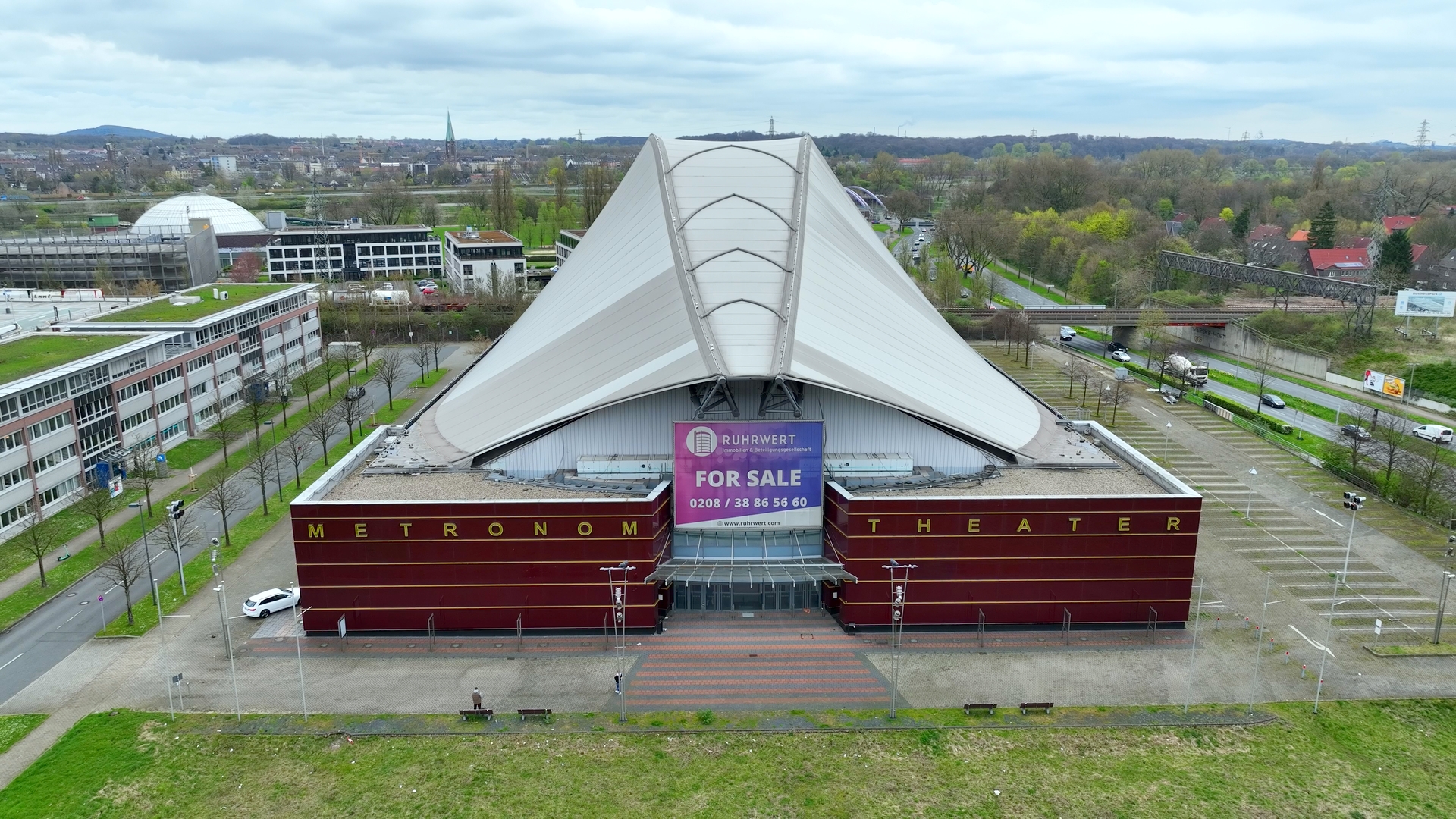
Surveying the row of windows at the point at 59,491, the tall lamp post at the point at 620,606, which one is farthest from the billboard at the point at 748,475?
the row of windows at the point at 59,491

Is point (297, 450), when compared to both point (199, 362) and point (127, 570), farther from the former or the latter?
point (127, 570)

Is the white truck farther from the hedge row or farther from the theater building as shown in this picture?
the theater building

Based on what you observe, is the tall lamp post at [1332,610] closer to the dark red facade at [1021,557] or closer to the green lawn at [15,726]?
the dark red facade at [1021,557]

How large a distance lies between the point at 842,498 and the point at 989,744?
9.72 metres

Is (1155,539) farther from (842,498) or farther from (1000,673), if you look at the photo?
(842,498)

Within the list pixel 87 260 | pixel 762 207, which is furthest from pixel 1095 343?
pixel 87 260

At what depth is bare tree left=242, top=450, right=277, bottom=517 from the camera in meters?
44.9

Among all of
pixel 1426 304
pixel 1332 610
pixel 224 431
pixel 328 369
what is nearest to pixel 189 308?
pixel 328 369

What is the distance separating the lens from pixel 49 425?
43781mm

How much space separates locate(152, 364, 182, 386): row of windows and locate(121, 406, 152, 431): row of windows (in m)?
1.63

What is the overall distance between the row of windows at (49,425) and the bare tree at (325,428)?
38.0ft

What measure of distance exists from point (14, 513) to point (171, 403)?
1480 cm

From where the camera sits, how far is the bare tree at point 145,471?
44156 mm

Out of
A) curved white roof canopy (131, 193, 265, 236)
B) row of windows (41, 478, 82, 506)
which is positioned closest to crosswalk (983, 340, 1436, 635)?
row of windows (41, 478, 82, 506)
